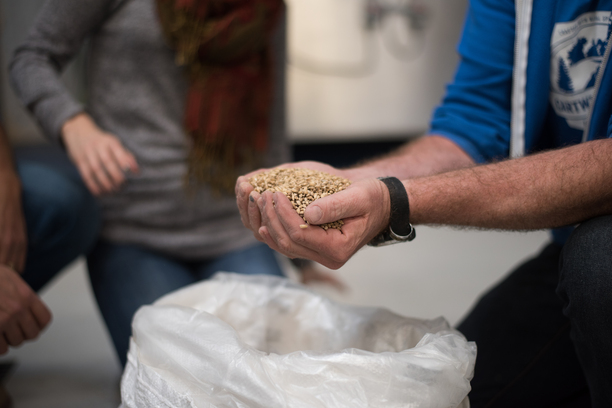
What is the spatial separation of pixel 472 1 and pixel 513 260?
1.29 meters

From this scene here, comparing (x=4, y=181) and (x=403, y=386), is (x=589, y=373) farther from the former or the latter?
(x=4, y=181)

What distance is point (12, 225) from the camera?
0.80 metres

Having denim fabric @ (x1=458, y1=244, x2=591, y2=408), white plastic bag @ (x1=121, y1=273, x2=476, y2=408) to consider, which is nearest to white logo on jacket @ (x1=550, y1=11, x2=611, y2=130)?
denim fabric @ (x1=458, y1=244, x2=591, y2=408)

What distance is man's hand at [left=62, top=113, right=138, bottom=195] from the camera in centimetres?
82

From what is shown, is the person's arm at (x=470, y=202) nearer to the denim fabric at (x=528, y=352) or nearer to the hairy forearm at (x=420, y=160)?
the hairy forearm at (x=420, y=160)

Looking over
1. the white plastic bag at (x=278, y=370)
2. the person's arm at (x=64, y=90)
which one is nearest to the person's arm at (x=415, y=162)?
the white plastic bag at (x=278, y=370)

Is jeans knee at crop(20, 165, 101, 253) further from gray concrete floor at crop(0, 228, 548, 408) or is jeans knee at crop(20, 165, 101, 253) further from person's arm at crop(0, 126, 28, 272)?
gray concrete floor at crop(0, 228, 548, 408)

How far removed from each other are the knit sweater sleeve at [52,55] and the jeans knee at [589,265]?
0.86 metres

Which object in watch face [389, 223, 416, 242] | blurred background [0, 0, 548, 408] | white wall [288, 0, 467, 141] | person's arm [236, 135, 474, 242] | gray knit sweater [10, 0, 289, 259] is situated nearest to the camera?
watch face [389, 223, 416, 242]

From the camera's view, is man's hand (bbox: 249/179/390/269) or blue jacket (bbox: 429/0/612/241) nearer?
man's hand (bbox: 249/179/390/269)

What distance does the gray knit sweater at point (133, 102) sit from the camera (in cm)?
93

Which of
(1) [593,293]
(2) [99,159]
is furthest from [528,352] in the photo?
(2) [99,159]

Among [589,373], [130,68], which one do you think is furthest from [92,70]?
[589,373]

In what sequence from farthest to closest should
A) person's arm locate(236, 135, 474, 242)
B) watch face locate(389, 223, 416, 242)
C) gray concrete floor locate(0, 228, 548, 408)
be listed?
gray concrete floor locate(0, 228, 548, 408), person's arm locate(236, 135, 474, 242), watch face locate(389, 223, 416, 242)
